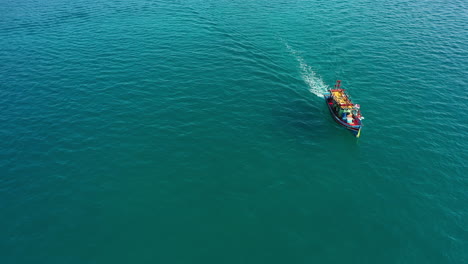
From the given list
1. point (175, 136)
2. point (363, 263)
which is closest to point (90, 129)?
point (175, 136)

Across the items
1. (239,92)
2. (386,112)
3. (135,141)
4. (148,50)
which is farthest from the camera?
(148,50)

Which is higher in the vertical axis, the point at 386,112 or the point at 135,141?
the point at 386,112

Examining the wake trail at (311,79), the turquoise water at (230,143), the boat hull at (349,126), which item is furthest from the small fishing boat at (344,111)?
the wake trail at (311,79)

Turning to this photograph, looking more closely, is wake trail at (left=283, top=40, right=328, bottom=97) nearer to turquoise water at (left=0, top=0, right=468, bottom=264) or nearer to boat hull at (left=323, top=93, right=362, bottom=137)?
turquoise water at (left=0, top=0, right=468, bottom=264)

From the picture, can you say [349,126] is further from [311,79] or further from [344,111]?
[311,79]

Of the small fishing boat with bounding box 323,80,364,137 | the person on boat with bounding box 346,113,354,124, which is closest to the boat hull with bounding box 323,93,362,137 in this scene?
the small fishing boat with bounding box 323,80,364,137

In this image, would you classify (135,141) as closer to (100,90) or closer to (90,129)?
(90,129)

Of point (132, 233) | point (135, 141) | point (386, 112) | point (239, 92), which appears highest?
point (386, 112)

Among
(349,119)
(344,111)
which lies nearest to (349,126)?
(349,119)
